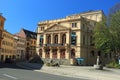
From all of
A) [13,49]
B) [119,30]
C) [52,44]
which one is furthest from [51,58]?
[13,49]

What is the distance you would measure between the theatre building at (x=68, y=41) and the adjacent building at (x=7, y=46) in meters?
16.4

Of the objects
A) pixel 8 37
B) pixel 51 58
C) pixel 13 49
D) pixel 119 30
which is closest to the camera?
pixel 119 30

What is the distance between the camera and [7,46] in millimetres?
89000

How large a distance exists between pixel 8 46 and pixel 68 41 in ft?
114

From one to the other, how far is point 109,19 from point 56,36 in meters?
19.9

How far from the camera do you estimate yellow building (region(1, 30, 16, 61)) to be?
8244 cm

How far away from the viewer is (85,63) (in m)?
64.9

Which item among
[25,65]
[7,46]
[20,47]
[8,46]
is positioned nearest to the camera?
[25,65]

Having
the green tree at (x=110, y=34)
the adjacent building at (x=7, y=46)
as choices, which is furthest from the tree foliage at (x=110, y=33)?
the adjacent building at (x=7, y=46)

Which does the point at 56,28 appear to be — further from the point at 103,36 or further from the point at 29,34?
the point at 29,34

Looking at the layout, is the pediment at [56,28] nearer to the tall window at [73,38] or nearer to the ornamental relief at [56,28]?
the ornamental relief at [56,28]

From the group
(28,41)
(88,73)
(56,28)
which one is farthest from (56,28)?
(28,41)

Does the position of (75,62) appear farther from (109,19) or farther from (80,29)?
(109,19)

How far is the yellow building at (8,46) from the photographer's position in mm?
82438
